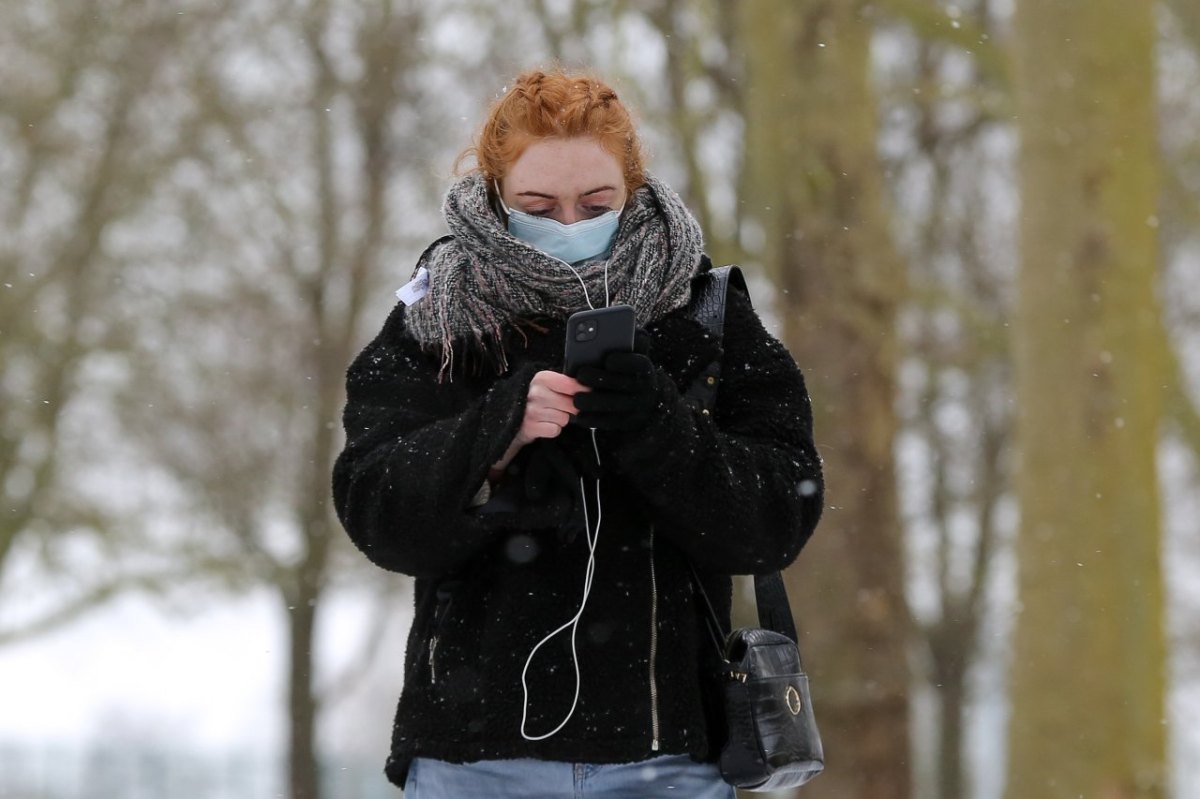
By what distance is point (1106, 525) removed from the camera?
21.1ft

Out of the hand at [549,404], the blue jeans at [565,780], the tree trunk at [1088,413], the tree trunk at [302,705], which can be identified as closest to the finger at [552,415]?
the hand at [549,404]

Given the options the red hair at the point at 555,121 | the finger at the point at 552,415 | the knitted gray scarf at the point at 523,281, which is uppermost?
the red hair at the point at 555,121

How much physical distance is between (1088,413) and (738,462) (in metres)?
4.83

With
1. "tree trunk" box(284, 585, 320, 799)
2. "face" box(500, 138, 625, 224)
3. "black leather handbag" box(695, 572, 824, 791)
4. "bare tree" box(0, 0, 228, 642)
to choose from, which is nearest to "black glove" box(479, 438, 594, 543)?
"black leather handbag" box(695, 572, 824, 791)

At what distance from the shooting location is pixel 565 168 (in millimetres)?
2211

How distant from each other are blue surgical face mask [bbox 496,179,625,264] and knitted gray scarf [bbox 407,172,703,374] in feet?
0.08

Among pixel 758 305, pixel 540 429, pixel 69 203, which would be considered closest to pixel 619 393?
pixel 540 429

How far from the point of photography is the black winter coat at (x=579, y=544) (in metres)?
2.00

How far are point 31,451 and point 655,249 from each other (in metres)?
13.2

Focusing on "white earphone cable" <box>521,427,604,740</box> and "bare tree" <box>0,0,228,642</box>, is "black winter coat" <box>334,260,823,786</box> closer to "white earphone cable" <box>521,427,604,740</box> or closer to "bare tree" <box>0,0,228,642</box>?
"white earphone cable" <box>521,427,604,740</box>

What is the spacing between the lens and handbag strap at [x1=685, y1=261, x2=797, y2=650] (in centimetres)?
213

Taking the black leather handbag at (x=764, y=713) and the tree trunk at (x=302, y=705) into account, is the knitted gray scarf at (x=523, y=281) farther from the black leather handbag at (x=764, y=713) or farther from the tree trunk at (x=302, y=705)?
the tree trunk at (x=302, y=705)

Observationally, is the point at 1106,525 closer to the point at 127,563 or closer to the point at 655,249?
the point at 655,249

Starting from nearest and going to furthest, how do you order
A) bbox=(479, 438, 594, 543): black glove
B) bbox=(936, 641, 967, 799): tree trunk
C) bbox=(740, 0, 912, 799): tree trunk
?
bbox=(479, 438, 594, 543): black glove, bbox=(740, 0, 912, 799): tree trunk, bbox=(936, 641, 967, 799): tree trunk
